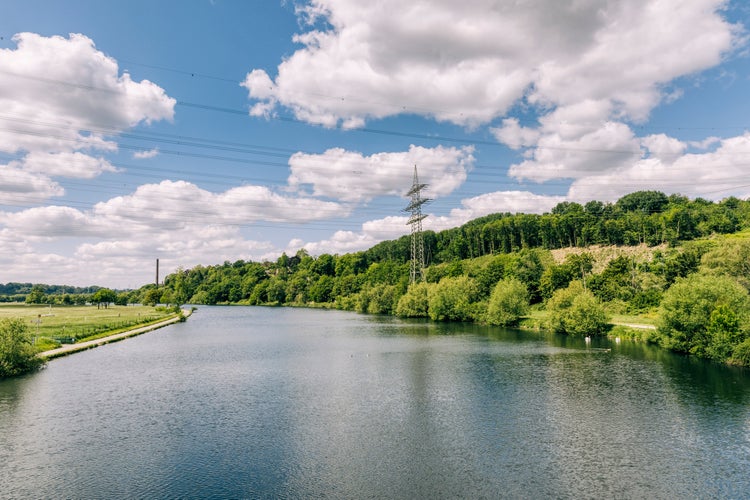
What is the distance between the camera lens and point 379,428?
1153 inches

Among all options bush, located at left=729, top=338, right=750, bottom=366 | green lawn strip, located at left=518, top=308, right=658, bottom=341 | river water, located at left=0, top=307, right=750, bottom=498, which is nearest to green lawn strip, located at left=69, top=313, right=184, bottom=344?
river water, located at left=0, top=307, right=750, bottom=498

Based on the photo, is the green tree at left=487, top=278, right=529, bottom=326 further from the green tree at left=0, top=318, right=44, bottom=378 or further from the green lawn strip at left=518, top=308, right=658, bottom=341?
the green tree at left=0, top=318, right=44, bottom=378

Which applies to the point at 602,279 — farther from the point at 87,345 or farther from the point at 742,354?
the point at 87,345

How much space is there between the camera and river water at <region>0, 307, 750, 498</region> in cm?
2144

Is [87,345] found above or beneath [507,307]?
beneath

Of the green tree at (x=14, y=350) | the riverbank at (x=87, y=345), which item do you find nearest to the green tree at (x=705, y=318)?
the green tree at (x=14, y=350)

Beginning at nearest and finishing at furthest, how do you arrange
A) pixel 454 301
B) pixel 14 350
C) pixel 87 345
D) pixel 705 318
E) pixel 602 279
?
1. pixel 14 350
2. pixel 705 318
3. pixel 87 345
4. pixel 602 279
5. pixel 454 301

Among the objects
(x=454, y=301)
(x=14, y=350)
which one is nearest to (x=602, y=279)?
(x=454, y=301)

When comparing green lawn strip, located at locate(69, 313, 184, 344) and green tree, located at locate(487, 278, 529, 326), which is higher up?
green tree, located at locate(487, 278, 529, 326)

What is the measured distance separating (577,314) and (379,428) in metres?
57.4

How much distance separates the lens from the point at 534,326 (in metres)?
88.8

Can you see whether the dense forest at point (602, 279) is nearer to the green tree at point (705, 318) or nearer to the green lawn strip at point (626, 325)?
the green tree at point (705, 318)

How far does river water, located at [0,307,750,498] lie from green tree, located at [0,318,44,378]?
2.23 m

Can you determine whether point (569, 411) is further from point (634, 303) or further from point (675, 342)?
point (634, 303)
